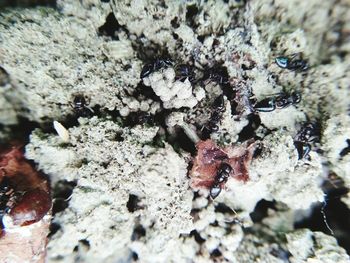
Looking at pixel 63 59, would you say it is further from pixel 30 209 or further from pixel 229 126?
pixel 229 126

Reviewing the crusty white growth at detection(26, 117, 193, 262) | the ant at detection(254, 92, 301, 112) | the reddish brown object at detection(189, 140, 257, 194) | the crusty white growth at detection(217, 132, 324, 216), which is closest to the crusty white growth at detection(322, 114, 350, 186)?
the crusty white growth at detection(217, 132, 324, 216)

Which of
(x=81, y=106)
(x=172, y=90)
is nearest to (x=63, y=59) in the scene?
(x=81, y=106)

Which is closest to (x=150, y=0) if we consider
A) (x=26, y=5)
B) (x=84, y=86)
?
(x=84, y=86)

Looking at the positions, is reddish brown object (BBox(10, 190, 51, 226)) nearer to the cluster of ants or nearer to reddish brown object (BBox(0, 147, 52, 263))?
reddish brown object (BBox(0, 147, 52, 263))

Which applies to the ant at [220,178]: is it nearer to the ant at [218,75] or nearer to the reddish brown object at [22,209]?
the ant at [218,75]

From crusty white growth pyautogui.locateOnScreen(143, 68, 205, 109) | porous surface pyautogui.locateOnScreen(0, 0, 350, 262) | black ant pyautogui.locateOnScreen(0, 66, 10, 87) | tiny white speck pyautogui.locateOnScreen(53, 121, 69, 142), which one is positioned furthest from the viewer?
black ant pyautogui.locateOnScreen(0, 66, 10, 87)

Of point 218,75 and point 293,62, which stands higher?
point 218,75
